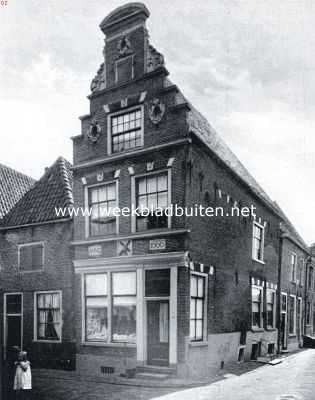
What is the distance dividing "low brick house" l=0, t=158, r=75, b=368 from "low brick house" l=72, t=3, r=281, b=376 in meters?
0.90

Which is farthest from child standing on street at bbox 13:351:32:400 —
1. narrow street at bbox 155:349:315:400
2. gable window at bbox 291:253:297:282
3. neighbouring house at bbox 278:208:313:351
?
gable window at bbox 291:253:297:282

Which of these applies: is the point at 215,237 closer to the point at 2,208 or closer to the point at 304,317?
the point at 2,208

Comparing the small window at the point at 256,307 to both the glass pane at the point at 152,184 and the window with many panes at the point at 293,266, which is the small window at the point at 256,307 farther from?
the glass pane at the point at 152,184

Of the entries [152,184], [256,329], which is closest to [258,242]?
[256,329]

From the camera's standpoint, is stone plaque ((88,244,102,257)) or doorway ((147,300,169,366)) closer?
doorway ((147,300,169,366))

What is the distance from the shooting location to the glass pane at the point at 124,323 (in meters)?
13.1

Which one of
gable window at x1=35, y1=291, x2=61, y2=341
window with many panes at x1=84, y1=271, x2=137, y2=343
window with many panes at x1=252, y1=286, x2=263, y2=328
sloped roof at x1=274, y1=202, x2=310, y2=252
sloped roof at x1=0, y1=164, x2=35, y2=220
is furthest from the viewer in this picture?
sloped roof at x1=274, y1=202, x2=310, y2=252

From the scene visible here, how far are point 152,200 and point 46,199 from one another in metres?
5.52

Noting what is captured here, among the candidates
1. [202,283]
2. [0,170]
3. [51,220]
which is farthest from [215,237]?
[0,170]

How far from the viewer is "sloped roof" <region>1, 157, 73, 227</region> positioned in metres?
16.1

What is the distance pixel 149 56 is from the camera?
1358 centimetres

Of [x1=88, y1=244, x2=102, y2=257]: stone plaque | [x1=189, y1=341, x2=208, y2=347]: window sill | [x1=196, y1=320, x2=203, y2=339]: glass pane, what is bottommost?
[x1=189, y1=341, x2=208, y2=347]: window sill

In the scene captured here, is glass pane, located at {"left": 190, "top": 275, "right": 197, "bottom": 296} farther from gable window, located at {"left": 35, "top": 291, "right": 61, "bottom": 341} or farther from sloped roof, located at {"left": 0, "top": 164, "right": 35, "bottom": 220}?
sloped roof, located at {"left": 0, "top": 164, "right": 35, "bottom": 220}

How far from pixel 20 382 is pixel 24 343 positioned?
6177 millimetres
